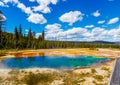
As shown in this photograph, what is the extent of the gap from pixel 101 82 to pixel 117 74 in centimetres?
634

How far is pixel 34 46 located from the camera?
102 meters

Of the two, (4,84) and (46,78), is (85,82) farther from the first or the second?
(4,84)

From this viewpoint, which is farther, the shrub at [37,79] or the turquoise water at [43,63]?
the turquoise water at [43,63]


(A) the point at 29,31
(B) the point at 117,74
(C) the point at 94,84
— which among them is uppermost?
(A) the point at 29,31

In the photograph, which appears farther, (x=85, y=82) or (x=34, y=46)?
(x=34, y=46)

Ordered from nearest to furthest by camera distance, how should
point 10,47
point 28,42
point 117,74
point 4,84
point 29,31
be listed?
1. point 117,74
2. point 4,84
3. point 10,47
4. point 28,42
5. point 29,31

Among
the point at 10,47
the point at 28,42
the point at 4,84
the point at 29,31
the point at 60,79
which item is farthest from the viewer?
the point at 29,31

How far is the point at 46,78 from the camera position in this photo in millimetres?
22500

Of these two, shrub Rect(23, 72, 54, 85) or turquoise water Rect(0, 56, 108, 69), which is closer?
shrub Rect(23, 72, 54, 85)

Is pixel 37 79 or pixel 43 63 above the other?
pixel 37 79

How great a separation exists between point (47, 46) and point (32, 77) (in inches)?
3594

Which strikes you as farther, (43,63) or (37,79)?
(43,63)

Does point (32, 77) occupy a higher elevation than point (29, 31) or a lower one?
lower

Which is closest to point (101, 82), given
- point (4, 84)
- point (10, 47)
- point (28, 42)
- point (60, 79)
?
point (60, 79)
